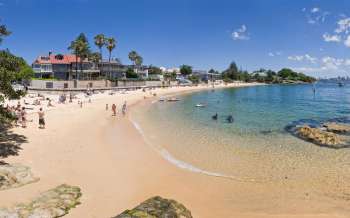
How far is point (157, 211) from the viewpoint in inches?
383

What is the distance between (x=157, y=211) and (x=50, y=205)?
4.00 m

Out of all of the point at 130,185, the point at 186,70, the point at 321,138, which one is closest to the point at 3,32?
→ the point at 130,185

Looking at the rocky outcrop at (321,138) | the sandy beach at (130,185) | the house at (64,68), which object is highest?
the house at (64,68)

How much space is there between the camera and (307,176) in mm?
16516

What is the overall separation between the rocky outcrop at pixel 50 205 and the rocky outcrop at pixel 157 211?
108 inches

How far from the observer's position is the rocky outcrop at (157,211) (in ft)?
30.8

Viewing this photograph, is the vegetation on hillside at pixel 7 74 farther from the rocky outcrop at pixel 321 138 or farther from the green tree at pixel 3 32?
the rocky outcrop at pixel 321 138

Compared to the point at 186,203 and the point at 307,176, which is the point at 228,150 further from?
the point at 186,203

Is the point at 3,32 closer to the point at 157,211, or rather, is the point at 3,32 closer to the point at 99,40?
the point at 157,211

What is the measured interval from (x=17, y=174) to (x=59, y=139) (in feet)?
31.4

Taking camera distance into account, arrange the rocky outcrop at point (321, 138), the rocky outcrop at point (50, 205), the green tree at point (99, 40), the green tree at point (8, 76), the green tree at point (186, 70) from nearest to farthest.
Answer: the rocky outcrop at point (50, 205) < the green tree at point (8, 76) < the rocky outcrop at point (321, 138) < the green tree at point (99, 40) < the green tree at point (186, 70)

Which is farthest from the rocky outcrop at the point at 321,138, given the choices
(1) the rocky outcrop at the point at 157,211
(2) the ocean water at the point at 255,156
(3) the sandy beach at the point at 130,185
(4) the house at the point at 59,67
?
(4) the house at the point at 59,67

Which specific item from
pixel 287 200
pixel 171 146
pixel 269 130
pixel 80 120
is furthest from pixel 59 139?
pixel 269 130

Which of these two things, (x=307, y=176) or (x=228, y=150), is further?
(x=228, y=150)
